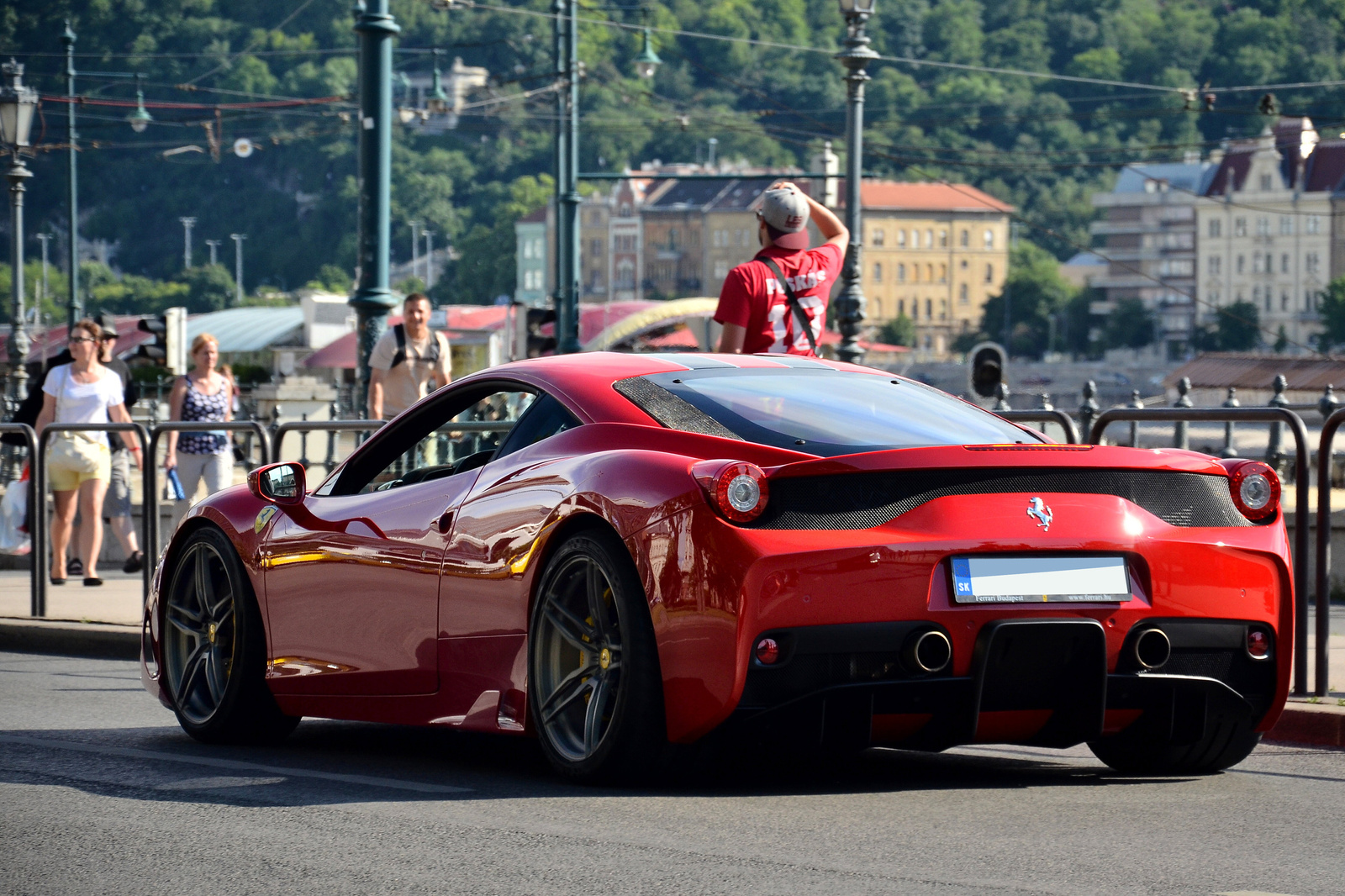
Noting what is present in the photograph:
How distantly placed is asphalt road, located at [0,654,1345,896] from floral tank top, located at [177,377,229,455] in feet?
23.0

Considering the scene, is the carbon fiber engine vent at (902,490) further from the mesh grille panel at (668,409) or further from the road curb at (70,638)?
the road curb at (70,638)

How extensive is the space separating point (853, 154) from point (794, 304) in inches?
362

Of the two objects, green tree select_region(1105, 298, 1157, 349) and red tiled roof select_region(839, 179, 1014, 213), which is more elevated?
red tiled roof select_region(839, 179, 1014, 213)

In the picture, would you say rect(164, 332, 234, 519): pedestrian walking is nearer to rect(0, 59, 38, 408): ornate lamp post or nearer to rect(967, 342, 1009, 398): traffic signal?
rect(0, 59, 38, 408): ornate lamp post

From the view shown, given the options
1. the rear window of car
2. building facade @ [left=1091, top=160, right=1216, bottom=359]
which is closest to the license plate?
the rear window of car

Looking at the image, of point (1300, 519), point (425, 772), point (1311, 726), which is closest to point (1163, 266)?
point (1300, 519)

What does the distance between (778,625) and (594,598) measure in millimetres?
633

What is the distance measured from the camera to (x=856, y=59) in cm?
1820

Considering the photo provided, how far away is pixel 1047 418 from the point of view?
9.66m

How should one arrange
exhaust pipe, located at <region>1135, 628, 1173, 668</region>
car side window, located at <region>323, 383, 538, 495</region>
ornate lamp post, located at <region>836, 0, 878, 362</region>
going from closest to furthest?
1. exhaust pipe, located at <region>1135, 628, 1173, 668</region>
2. car side window, located at <region>323, 383, 538, 495</region>
3. ornate lamp post, located at <region>836, 0, 878, 362</region>

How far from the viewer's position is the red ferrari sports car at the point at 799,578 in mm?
5605

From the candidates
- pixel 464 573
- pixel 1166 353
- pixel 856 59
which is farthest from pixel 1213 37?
pixel 464 573

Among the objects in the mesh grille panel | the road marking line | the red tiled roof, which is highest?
the red tiled roof

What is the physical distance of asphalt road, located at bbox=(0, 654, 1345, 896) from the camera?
485cm
